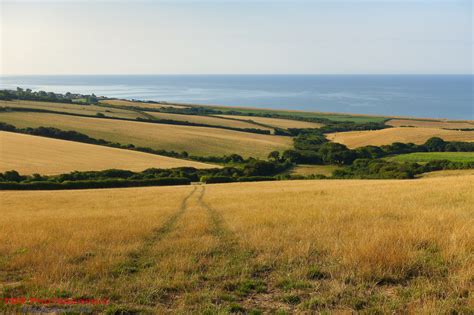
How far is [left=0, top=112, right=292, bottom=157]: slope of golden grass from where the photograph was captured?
84.5m

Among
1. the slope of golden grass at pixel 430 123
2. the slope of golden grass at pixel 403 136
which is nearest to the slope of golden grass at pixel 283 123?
the slope of golden grass at pixel 403 136

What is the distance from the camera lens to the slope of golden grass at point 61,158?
175 ft

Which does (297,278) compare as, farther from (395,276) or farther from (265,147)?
(265,147)

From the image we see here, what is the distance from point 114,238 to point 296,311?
7.08 metres

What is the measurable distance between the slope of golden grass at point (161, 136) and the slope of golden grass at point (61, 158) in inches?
572

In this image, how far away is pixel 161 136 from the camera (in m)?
90.6

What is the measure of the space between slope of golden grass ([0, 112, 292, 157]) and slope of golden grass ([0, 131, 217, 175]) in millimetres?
14529

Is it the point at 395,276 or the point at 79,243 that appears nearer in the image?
the point at 395,276

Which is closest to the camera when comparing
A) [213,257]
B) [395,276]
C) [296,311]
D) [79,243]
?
[296,311]

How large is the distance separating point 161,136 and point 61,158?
106 ft

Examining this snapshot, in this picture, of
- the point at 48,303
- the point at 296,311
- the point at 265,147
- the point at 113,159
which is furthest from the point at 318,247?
the point at 265,147

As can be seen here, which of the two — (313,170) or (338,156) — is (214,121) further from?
(313,170)

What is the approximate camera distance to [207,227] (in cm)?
1345

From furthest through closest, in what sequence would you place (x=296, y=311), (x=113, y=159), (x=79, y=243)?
1. (x=113, y=159)
2. (x=79, y=243)
3. (x=296, y=311)
